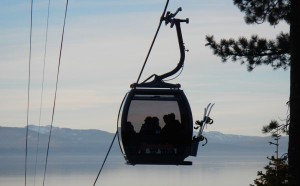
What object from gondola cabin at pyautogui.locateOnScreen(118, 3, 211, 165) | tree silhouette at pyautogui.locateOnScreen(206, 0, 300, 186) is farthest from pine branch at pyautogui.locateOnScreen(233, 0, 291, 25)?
gondola cabin at pyautogui.locateOnScreen(118, 3, 211, 165)

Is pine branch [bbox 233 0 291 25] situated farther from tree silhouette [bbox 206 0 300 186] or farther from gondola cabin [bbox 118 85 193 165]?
gondola cabin [bbox 118 85 193 165]

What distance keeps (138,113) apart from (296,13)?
331 cm

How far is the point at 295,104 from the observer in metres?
12.7

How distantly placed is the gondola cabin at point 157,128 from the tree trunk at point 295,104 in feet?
6.29

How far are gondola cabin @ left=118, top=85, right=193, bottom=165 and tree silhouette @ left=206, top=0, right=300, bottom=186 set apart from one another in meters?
1.96

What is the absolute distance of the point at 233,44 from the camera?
15.8 metres

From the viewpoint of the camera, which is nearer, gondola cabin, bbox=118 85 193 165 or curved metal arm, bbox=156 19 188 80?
gondola cabin, bbox=118 85 193 165

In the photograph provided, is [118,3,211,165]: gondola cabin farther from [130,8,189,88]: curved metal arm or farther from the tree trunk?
the tree trunk

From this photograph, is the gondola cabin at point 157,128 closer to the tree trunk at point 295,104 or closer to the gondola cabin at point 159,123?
the gondola cabin at point 159,123

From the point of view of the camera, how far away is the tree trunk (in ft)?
41.5

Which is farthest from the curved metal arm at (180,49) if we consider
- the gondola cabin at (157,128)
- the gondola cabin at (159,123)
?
the gondola cabin at (157,128)

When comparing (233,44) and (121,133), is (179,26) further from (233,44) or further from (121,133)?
(233,44)

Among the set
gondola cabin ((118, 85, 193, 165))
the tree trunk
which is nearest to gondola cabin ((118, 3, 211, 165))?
gondola cabin ((118, 85, 193, 165))

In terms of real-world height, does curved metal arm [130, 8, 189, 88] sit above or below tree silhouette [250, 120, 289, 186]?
above
